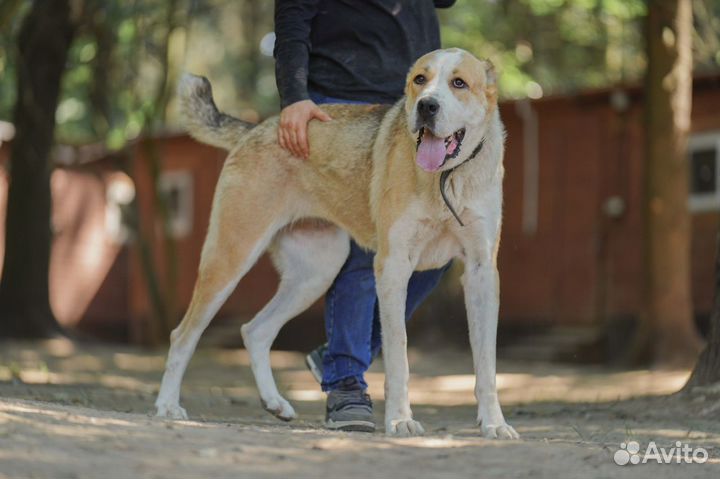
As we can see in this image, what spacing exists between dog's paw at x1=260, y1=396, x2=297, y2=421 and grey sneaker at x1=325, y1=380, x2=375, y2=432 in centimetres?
42

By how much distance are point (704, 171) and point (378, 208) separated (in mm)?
12442

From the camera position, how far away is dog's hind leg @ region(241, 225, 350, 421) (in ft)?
20.2

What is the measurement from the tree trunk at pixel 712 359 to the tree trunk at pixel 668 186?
601 centimetres

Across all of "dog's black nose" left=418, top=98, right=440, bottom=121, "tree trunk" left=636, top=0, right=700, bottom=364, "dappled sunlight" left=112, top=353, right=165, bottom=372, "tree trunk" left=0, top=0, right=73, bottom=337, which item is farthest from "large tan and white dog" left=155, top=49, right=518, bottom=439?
"tree trunk" left=0, top=0, right=73, bottom=337

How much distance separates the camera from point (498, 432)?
16.4ft

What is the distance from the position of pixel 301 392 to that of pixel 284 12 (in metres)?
4.83

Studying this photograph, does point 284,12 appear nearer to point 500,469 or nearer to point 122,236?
point 500,469

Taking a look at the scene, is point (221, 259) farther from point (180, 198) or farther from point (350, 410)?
point (180, 198)

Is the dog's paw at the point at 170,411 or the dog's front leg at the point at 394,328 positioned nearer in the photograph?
the dog's front leg at the point at 394,328

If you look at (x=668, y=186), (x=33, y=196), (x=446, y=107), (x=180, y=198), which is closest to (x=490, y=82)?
(x=446, y=107)

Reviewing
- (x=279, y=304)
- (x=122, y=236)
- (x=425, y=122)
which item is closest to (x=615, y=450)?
(x=425, y=122)

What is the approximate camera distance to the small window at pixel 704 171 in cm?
1661

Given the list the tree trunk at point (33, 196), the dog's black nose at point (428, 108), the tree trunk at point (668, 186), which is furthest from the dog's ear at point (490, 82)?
the tree trunk at point (33, 196)

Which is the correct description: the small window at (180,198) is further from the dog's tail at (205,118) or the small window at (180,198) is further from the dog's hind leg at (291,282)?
the dog's hind leg at (291,282)
